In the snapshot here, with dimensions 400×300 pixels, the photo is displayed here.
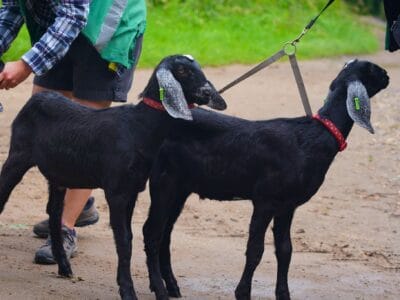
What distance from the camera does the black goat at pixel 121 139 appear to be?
5.45 metres

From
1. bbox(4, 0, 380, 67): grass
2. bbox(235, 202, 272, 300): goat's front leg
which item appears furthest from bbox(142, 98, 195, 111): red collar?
bbox(4, 0, 380, 67): grass

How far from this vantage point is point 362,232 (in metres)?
7.84

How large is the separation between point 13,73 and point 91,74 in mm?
Result: 792

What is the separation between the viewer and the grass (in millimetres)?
15531

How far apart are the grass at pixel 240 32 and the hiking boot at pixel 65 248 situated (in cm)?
764

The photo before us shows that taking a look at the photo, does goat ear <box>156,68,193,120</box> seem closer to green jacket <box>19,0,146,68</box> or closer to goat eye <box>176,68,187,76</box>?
goat eye <box>176,68,187,76</box>

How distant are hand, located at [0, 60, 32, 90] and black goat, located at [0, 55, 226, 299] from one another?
0.96 feet

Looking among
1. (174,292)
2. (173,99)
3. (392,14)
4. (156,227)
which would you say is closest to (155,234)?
(156,227)

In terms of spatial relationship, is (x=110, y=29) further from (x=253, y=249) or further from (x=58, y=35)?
(x=253, y=249)

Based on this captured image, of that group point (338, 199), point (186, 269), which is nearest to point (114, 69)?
point (186, 269)

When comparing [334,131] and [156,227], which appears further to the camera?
[156,227]

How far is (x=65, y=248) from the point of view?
644 centimetres

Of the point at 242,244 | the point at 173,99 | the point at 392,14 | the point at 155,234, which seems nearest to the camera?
the point at 173,99

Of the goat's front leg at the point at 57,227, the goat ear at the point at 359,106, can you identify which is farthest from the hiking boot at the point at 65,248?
the goat ear at the point at 359,106
